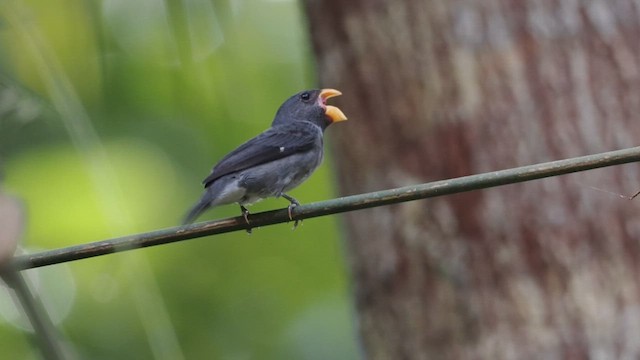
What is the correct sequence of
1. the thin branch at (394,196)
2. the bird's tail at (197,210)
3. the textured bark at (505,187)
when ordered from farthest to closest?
the textured bark at (505,187)
the bird's tail at (197,210)
the thin branch at (394,196)

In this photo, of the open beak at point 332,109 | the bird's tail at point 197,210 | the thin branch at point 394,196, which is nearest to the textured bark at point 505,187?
the open beak at point 332,109

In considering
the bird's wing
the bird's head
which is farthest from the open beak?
the bird's wing

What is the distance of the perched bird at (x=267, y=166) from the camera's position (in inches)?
130

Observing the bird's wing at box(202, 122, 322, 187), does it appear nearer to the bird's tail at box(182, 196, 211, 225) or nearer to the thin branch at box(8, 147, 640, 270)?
the bird's tail at box(182, 196, 211, 225)

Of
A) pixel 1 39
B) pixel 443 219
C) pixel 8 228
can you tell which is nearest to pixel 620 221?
pixel 443 219

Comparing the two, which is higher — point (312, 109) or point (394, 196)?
point (394, 196)

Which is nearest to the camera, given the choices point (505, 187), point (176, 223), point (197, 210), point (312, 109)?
point (197, 210)

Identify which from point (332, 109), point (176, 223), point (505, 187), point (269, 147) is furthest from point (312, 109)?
point (176, 223)

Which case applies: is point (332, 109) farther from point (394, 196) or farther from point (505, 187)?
point (394, 196)

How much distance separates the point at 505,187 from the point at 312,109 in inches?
36.2

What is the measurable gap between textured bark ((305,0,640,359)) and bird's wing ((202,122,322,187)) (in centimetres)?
53

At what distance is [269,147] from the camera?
143 inches

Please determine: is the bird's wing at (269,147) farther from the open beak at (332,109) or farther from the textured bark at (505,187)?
the textured bark at (505,187)

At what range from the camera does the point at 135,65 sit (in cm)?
627
